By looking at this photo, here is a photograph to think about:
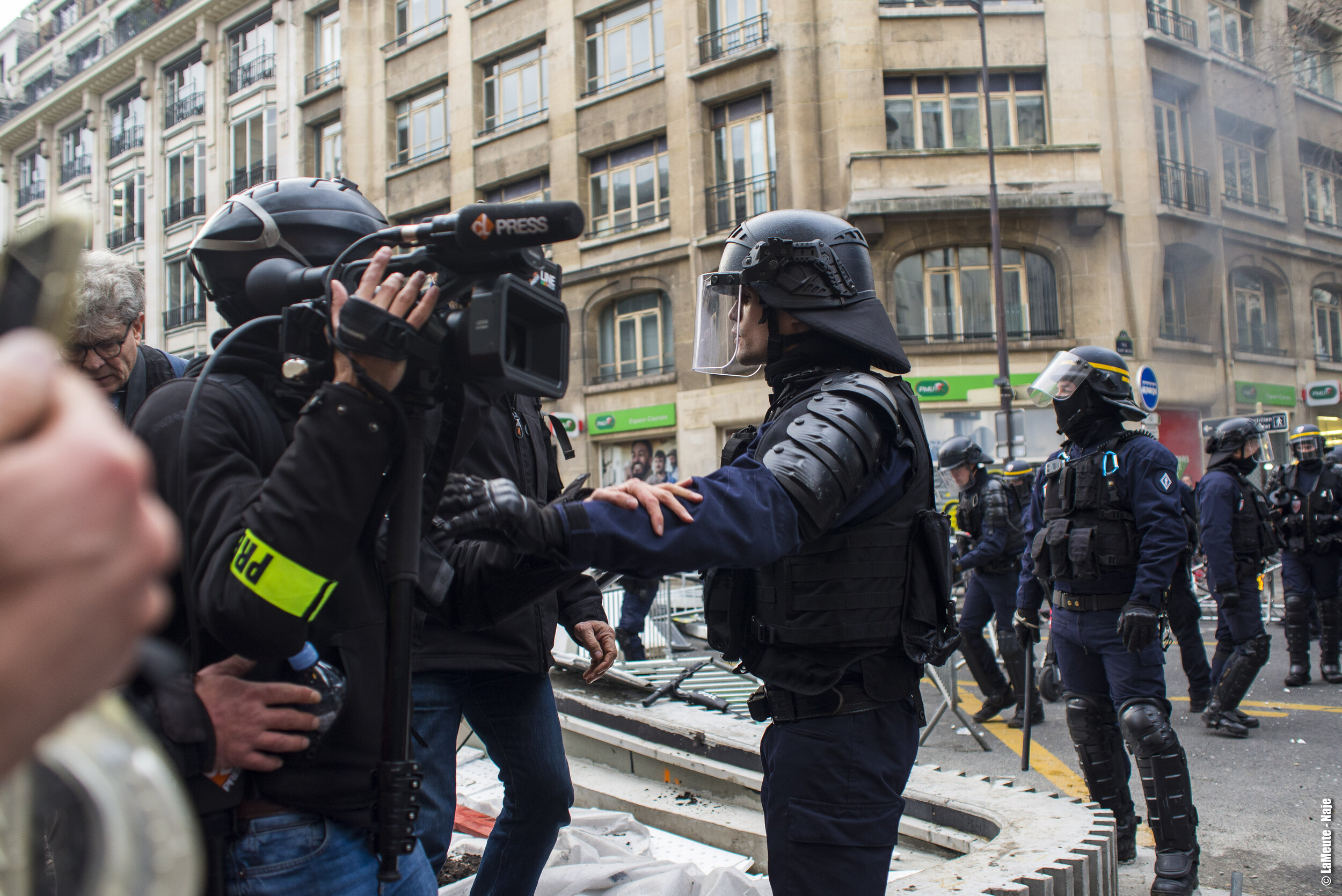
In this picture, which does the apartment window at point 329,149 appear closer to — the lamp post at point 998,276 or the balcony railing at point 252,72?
the balcony railing at point 252,72

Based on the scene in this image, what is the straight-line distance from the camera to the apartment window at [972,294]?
60.1 ft

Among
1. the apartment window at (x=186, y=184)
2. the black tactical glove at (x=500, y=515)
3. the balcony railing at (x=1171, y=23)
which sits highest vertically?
the apartment window at (x=186, y=184)

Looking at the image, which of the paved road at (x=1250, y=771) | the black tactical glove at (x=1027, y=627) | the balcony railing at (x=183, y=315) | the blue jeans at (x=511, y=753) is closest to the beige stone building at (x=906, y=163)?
the balcony railing at (x=183, y=315)

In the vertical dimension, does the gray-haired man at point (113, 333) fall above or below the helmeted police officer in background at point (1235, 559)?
above

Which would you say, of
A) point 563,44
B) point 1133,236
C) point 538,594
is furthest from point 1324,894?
point 563,44

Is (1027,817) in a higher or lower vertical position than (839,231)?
lower

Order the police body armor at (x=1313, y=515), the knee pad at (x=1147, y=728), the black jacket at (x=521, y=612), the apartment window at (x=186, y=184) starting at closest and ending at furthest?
the black jacket at (x=521, y=612) < the knee pad at (x=1147, y=728) < the police body armor at (x=1313, y=515) < the apartment window at (x=186, y=184)

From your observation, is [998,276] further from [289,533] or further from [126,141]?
[126,141]

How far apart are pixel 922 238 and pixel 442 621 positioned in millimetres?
17426

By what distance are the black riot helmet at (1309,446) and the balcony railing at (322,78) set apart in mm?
24073

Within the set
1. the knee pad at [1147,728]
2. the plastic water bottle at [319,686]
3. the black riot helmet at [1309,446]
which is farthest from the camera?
the black riot helmet at [1309,446]

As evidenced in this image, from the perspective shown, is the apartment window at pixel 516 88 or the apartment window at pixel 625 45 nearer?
the apartment window at pixel 625 45

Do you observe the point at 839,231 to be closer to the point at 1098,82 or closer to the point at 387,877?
the point at 387,877

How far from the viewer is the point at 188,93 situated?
1206 inches
